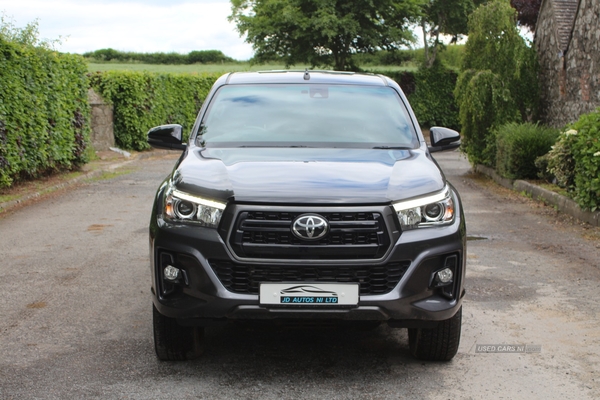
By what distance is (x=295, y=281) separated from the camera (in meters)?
4.36

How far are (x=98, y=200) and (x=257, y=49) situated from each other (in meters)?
32.7

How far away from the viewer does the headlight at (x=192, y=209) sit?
442 cm

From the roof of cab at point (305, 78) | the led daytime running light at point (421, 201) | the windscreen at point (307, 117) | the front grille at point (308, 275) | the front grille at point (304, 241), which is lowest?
the front grille at point (308, 275)

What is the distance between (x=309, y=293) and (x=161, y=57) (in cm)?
7278

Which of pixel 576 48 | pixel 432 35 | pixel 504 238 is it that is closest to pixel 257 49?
pixel 432 35

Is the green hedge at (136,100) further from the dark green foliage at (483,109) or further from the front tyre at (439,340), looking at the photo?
the front tyre at (439,340)

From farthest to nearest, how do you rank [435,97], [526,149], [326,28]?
[326,28]
[435,97]
[526,149]

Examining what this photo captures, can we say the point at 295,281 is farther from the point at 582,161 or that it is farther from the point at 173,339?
the point at 582,161

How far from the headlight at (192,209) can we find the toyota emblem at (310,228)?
0.43 m

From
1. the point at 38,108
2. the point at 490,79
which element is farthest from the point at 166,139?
the point at 490,79

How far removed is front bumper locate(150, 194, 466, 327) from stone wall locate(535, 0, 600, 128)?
478 inches

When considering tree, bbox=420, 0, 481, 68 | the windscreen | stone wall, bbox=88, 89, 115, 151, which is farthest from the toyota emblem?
tree, bbox=420, 0, 481, 68

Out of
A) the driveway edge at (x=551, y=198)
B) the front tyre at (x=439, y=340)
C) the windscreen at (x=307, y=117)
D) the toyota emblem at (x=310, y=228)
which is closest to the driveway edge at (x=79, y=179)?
the windscreen at (x=307, y=117)

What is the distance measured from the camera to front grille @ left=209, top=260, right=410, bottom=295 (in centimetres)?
436
